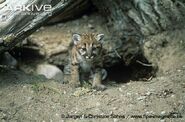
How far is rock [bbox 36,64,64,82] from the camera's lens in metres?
8.41

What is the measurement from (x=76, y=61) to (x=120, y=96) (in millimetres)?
1637

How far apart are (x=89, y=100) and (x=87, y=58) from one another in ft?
4.49

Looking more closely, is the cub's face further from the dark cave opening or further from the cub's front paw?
the dark cave opening

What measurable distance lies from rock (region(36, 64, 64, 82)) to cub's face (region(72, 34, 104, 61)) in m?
0.95

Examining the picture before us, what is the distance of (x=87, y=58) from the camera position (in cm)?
751

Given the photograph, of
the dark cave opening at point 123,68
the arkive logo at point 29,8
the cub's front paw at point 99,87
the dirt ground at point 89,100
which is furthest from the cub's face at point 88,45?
the arkive logo at point 29,8

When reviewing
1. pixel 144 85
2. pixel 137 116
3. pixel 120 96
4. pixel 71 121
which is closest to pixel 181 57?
pixel 144 85

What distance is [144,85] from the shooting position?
21.7 ft

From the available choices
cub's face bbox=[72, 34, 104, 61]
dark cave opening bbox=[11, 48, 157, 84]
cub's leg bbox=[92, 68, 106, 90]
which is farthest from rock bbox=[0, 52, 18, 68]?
cub's leg bbox=[92, 68, 106, 90]

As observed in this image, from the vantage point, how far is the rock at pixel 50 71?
841cm

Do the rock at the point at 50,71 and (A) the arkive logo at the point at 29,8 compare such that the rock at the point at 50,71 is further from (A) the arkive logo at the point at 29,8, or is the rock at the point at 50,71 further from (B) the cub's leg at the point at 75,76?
(A) the arkive logo at the point at 29,8

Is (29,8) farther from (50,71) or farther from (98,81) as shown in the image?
(50,71)

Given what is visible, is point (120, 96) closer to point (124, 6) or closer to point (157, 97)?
point (157, 97)

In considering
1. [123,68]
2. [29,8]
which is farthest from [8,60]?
[123,68]
